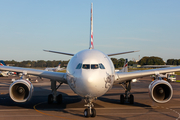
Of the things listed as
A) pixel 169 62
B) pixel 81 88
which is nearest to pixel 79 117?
pixel 81 88

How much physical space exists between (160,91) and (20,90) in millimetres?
9378

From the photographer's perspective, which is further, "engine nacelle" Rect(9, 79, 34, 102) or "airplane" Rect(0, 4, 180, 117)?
"engine nacelle" Rect(9, 79, 34, 102)

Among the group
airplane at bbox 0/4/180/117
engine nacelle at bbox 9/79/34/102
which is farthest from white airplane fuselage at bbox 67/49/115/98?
engine nacelle at bbox 9/79/34/102

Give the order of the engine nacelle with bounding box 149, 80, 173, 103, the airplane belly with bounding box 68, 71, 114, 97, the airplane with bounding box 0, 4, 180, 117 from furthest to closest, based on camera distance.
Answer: the engine nacelle with bounding box 149, 80, 173, 103
the airplane with bounding box 0, 4, 180, 117
the airplane belly with bounding box 68, 71, 114, 97

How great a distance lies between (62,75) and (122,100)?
5.68 meters

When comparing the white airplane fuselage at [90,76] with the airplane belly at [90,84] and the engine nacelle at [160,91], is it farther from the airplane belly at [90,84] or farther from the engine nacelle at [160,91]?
the engine nacelle at [160,91]

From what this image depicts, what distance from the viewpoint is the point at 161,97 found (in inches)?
551

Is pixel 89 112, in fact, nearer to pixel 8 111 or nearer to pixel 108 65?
pixel 108 65

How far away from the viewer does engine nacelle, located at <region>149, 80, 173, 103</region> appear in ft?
44.8

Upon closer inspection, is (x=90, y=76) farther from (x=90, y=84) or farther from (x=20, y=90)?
(x=20, y=90)

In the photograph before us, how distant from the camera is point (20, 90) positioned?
551 inches

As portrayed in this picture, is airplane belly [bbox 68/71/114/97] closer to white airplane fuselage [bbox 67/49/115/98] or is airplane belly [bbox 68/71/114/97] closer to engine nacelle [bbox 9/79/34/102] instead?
white airplane fuselage [bbox 67/49/115/98]

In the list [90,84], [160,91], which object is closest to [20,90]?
[90,84]

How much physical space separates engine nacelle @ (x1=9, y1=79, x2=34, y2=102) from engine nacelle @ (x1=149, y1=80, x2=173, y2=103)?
8.06 metres
